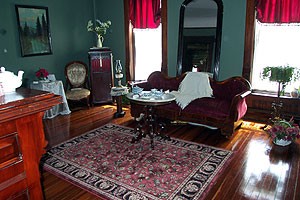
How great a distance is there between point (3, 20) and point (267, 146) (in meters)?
5.46

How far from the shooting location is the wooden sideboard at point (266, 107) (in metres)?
4.44

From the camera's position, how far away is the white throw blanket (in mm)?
4641

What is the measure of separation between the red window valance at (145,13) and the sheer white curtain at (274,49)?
2184 millimetres

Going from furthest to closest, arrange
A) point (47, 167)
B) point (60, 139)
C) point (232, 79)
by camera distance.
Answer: point (232, 79), point (60, 139), point (47, 167)

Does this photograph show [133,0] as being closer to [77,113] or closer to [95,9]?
[95,9]

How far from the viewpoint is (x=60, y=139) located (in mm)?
4238

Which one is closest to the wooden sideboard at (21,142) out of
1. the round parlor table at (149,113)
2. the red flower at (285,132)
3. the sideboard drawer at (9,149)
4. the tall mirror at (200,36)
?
the sideboard drawer at (9,149)

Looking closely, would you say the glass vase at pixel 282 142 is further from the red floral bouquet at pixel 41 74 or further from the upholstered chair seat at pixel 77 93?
the red floral bouquet at pixel 41 74

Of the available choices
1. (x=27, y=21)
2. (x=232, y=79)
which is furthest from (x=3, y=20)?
(x=232, y=79)

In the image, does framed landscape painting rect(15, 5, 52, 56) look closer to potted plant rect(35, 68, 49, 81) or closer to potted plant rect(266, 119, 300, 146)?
potted plant rect(35, 68, 49, 81)

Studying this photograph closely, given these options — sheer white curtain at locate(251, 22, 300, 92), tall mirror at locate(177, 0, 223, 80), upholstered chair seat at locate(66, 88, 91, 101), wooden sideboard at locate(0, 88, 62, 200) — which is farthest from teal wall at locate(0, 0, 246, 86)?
wooden sideboard at locate(0, 88, 62, 200)

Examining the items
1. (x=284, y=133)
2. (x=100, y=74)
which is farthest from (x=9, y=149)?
(x=100, y=74)

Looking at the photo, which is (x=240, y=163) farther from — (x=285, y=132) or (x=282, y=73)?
(x=282, y=73)

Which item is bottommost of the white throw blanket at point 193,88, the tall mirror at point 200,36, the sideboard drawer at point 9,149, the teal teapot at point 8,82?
the white throw blanket at point 193,88
